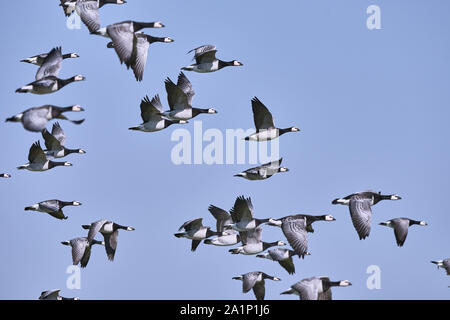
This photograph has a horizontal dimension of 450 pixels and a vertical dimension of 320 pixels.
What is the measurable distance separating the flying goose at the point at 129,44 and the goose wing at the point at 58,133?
16.2 ft

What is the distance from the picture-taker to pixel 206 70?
77.7 feet

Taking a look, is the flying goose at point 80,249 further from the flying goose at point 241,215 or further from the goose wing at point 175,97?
the goose wing at point 175,97

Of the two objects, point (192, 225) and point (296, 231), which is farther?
point (192, 225)

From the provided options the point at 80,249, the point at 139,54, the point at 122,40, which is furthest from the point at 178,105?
the point at 80,249

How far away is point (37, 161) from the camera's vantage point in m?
23.6

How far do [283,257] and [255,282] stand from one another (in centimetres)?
126

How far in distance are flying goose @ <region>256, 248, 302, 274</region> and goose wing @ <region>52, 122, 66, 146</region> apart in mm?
5762

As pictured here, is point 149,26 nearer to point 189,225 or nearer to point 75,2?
point 75,2

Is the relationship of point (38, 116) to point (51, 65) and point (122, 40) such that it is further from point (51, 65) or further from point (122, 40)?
point (51, 65)

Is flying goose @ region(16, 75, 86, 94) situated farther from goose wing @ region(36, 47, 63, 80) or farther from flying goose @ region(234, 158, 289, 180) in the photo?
flying goose @ region(234, 158, 289, 180)

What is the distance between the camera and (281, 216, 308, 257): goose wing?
20891mm

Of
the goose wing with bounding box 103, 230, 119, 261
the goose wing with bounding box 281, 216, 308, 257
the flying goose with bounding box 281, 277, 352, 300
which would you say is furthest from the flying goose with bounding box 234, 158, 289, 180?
the flying goose with bounding box 281, 277, 352, 300
